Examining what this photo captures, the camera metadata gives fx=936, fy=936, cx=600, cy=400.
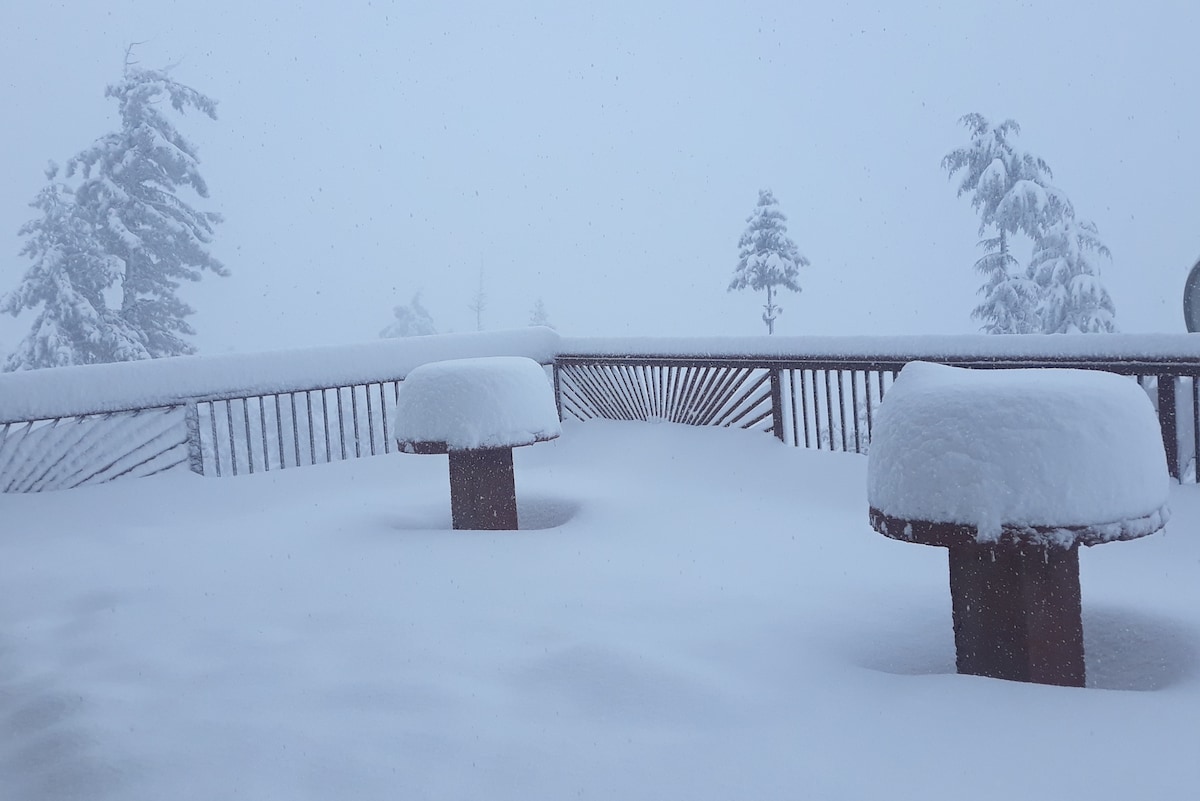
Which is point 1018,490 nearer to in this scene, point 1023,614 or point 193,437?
point 1023,614

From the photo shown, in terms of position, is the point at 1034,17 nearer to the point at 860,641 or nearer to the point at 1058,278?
the point at 1058,278

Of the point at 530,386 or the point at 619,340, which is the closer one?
the point at 530,386

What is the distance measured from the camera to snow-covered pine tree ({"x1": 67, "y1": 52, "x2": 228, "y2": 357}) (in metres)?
20.4

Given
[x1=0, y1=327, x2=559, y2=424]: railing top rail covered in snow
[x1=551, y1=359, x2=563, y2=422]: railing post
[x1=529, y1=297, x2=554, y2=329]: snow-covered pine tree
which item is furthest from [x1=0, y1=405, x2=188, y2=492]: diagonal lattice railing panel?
[x1=529, y1=297, x2=554, y2=329]: snow-covered pine tree

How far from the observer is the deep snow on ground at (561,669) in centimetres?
268

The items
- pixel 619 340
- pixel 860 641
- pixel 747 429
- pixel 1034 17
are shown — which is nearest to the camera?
pixel 860 641

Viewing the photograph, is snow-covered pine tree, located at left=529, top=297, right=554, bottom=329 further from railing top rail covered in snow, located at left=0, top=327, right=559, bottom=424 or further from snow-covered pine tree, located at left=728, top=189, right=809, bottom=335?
railing top rail covered in snow, located at left=0, top=327, right=559, bottom=424

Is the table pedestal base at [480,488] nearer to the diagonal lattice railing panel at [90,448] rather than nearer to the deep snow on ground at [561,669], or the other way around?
the deep snow on ground at [561,669]

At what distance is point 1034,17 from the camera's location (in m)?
170

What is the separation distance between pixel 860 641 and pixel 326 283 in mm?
109358

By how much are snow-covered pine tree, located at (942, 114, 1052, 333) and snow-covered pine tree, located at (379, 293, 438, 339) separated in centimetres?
2674

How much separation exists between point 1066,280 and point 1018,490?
23533 mm

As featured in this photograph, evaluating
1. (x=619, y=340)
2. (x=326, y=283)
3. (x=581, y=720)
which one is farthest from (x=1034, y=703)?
(x=326, y=283)

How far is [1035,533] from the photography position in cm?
300
